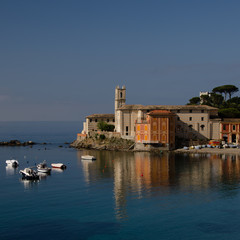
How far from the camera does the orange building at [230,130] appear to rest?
100m

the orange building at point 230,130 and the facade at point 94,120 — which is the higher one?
the facade at point 94,120

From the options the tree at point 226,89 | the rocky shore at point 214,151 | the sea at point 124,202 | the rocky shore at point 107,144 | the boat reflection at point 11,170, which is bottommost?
the sea at point 124,202

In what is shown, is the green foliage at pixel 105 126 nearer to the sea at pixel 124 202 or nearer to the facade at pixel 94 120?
the facade at pixel 94 120

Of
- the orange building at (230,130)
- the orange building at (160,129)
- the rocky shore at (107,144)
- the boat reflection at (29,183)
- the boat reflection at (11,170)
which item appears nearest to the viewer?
the boat reflection at (29,183)

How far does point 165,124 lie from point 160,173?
112ft

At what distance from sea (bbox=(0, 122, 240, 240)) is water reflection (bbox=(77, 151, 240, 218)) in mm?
134

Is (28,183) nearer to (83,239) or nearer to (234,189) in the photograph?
(83,239)

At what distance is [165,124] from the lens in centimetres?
9675

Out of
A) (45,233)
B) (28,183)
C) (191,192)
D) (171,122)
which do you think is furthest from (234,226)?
(171,122)

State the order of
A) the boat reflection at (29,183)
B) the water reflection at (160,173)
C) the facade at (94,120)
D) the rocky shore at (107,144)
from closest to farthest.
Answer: the water reflection at (160,173)
the boat reflection at (29,183)
the rocky shore at (107,144)
the facade at (94,120)

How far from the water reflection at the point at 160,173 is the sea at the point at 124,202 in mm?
134

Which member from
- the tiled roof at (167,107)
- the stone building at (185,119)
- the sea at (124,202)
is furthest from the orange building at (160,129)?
the sea at (124,202)

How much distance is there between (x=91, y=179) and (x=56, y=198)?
43.1 ft

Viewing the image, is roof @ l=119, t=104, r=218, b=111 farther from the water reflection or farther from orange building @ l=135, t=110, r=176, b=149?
the water reflection
